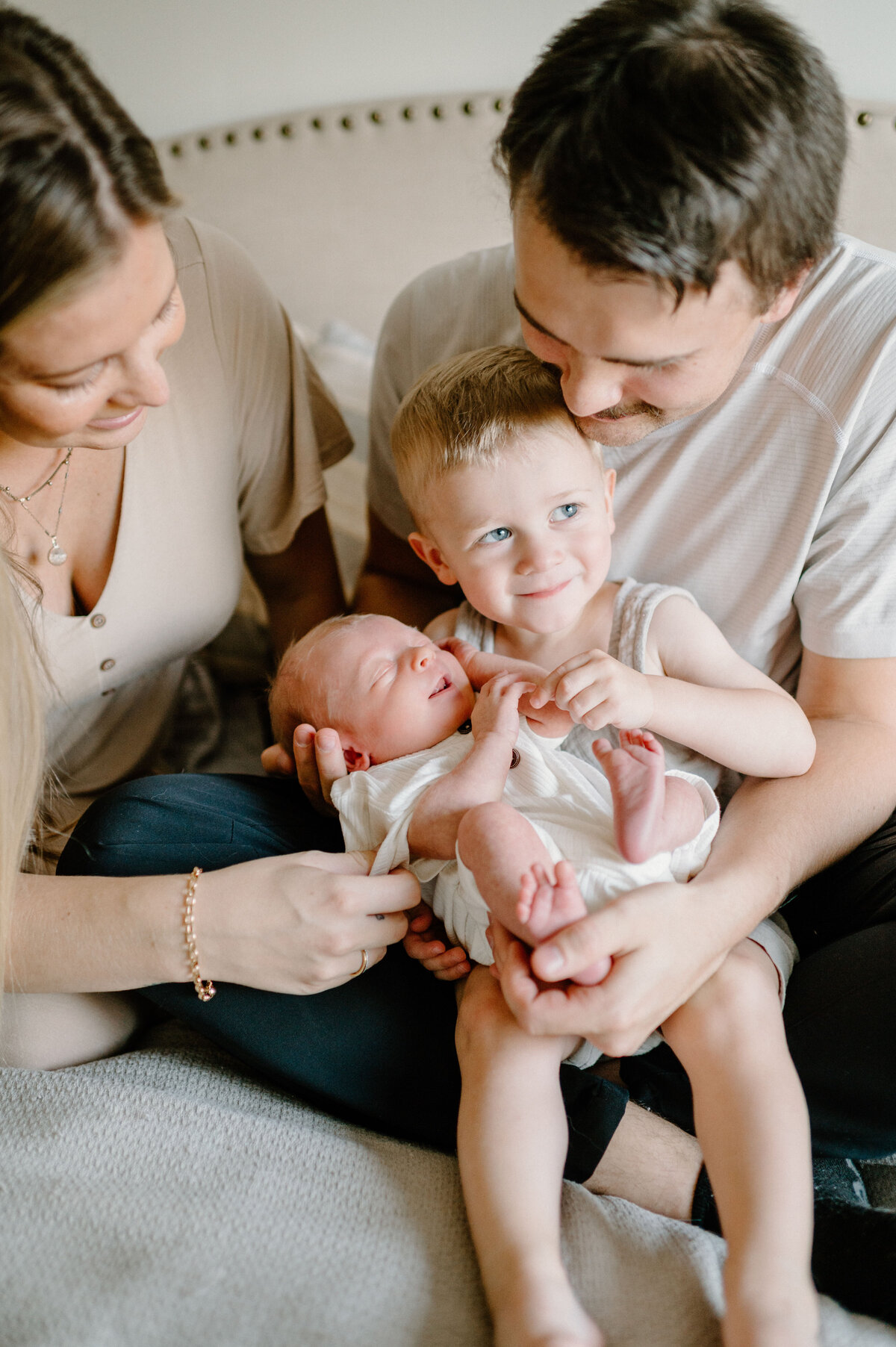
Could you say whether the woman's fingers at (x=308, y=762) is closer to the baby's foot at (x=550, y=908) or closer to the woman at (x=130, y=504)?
the woman at (x=130, y=504)

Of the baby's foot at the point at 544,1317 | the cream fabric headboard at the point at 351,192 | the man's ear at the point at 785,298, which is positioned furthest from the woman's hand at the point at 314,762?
the cream fabric headboard at the point at 351,192

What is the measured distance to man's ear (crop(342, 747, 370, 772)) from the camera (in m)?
1.25

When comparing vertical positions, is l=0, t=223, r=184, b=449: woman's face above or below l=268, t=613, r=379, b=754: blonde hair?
above

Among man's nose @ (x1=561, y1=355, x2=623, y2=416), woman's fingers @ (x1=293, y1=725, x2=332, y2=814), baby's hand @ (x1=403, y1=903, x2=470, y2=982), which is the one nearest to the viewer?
man's nose @ (x1=561, y1=355, x2=623, y2=416)

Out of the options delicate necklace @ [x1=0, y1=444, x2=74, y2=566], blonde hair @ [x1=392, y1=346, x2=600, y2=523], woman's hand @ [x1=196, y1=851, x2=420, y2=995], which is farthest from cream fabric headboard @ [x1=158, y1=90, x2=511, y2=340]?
woman's hand @ [x1=196, y1=851, x2=420, y2=995]

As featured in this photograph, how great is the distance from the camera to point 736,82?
89 cm

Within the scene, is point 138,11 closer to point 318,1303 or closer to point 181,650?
point 181,650

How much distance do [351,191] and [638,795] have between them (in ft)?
5.40

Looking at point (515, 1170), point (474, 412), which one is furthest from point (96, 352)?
point (515, 1170)

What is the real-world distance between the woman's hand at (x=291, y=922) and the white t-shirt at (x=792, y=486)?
58 centimetres

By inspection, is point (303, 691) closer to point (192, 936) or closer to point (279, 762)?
point (279, 762)

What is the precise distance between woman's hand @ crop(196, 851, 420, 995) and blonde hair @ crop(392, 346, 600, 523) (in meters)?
0.49

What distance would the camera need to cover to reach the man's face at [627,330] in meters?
0.95

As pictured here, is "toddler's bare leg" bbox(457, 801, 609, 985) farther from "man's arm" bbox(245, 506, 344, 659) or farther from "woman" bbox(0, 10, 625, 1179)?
"man's arm" bbox(245, 506, 344, 659)
